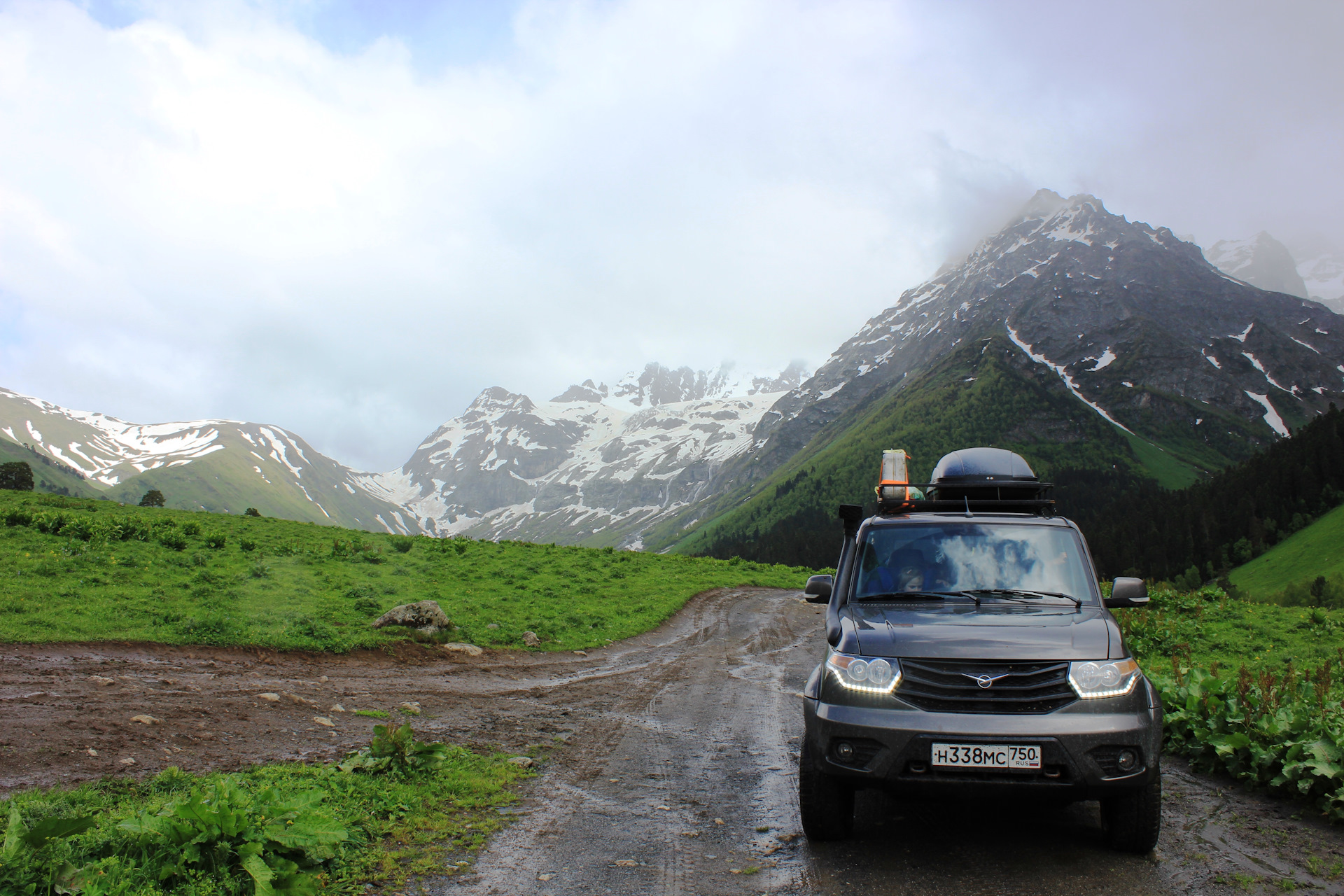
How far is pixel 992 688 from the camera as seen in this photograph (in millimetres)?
5531

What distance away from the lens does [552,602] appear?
21984 mm

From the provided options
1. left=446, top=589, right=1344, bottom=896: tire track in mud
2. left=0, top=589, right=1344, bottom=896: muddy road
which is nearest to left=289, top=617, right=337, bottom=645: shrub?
left=0, top=589, right=1344, bottom=896: muddy road

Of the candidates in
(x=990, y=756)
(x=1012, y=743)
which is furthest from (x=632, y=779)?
(x=1012, y=743)

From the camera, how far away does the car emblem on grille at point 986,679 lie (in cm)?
552

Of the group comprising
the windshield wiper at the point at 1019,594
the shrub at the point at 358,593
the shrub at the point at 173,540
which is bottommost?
the shrub at the point at 358,593

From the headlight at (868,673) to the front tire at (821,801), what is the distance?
0.62 meters

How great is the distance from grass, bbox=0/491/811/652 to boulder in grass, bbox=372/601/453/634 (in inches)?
12.8

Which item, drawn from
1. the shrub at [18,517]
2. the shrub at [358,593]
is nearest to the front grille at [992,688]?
the shrub at [358,593]

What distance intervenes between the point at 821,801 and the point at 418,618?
1226cm

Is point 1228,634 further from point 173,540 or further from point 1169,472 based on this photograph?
point 1169,472

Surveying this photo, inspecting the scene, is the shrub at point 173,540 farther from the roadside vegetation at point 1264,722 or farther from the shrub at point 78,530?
the roadside vegetation at point 1264,722

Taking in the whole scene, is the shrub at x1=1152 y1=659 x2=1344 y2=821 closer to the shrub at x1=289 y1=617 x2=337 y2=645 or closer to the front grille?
the front grille

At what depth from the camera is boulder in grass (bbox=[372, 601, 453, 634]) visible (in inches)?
622

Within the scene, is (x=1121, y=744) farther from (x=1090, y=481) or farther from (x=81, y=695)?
(x=1090, y=481)
